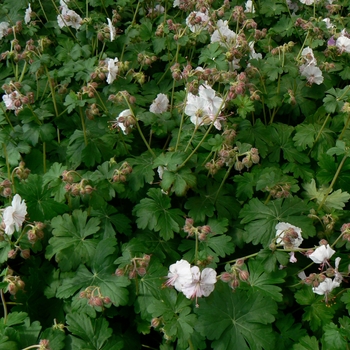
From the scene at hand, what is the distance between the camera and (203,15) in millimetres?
3004

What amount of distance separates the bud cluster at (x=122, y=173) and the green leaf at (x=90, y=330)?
66 cm

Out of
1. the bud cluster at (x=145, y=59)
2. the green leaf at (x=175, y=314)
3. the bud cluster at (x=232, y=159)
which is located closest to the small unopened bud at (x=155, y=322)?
the green leaf at (x=175, y=314)

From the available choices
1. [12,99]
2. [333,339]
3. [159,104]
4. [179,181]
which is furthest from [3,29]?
[333,339]

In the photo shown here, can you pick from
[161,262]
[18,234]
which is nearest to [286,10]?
[161,262]

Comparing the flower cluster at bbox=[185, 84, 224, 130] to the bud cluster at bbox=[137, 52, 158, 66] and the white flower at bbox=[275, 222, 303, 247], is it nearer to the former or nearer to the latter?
the white flower at bbox=[275, 222, 303, 247]

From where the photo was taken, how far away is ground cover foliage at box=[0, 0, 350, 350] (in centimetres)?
196

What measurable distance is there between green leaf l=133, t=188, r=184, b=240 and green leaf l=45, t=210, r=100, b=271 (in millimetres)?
223

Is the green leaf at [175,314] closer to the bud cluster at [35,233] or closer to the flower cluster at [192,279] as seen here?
the flower cluster at [192,279]

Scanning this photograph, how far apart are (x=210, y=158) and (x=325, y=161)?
0.64 metres

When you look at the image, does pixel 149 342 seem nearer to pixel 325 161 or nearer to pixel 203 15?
pixel 325 161

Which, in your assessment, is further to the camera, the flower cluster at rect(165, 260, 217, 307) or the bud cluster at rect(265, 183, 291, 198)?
the bud cluster at rect(265, 183, 291, 198)

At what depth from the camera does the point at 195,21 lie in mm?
2814

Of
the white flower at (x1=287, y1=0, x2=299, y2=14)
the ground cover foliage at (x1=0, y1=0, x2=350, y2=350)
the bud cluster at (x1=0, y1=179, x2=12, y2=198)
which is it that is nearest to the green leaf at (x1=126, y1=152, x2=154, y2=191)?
the ground cover foliage at (x1=0, y1=0, x2=350, y2=350)

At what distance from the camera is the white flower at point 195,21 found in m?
2.81
